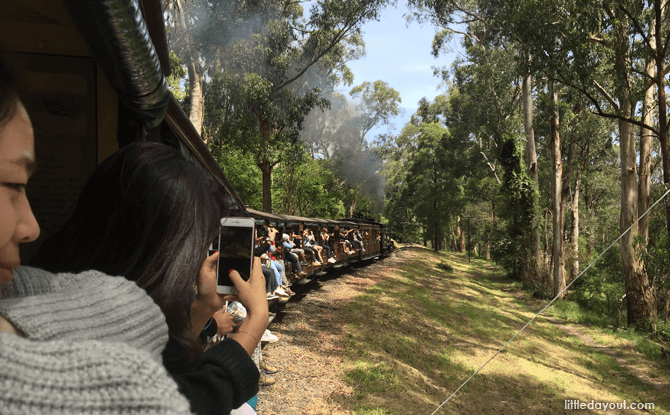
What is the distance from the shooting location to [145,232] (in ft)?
3.27

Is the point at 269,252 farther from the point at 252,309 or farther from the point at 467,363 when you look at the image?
the point at 252,309

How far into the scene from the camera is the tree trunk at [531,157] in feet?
58.1

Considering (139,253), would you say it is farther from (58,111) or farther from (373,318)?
(373,318)

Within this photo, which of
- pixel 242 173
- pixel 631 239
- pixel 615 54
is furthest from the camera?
pixel 242 173

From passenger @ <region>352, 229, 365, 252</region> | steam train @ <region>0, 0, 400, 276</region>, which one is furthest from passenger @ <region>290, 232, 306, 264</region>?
steam train @ <region>0, 0, 400, 276</region>

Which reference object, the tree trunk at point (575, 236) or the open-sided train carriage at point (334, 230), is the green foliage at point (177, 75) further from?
the tree trunk at point (575, 236)

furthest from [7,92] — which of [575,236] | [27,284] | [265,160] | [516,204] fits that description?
[575,236]

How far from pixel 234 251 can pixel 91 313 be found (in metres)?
0.93

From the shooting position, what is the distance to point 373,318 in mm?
11055

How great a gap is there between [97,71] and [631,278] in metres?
12.5

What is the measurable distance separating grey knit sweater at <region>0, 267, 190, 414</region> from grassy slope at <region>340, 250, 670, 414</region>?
18.9 ft

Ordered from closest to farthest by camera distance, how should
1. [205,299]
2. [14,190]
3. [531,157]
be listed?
[14,190] < [205,299] < [531,157]

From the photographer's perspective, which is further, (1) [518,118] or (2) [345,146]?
(2) [345,146]

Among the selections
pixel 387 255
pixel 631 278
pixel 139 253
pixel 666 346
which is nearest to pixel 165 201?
pixel 139 253
